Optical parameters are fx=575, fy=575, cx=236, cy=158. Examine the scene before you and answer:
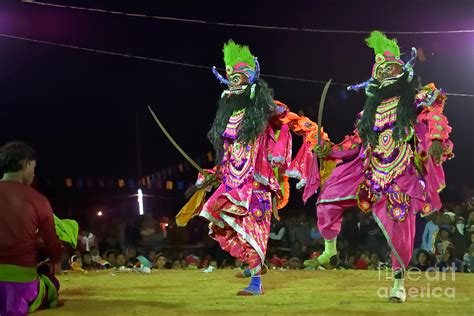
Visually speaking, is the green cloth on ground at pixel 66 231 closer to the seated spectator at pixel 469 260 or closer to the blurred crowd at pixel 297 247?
the blurred crowd at pixel 297 247

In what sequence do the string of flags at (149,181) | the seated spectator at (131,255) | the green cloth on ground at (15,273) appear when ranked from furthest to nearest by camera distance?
the string of flags at (149,181) → the seated spectator at (131,255) → the green cloth on ground at (15,273)

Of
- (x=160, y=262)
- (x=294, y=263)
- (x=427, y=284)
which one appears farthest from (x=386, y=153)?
(x=160, y=262)

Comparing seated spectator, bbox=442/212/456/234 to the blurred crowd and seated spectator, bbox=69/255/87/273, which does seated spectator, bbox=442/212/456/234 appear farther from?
seated spectator, bbox=69/255/87/273

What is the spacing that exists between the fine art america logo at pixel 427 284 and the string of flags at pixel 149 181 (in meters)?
10.4

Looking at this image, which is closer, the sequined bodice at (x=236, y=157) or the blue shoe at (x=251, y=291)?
the blue shoe at (x=251, y=291)

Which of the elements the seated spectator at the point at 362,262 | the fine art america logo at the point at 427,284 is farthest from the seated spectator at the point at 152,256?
the fine art america logo at the point at 427,284

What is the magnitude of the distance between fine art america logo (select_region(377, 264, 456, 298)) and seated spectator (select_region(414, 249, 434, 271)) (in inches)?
12.0

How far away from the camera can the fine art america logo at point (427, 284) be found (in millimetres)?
4867

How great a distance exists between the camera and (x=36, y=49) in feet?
36.0

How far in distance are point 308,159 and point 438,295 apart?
5.59 ft

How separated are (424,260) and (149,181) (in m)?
10.9

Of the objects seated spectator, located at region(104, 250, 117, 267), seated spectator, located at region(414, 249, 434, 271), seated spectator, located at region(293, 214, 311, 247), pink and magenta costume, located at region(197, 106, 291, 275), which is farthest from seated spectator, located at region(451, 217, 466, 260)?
seated spectator, located at region(104, 250, 117, 267)

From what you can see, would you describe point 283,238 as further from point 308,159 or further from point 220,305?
point 220,305

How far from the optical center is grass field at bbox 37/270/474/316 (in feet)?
13.1
